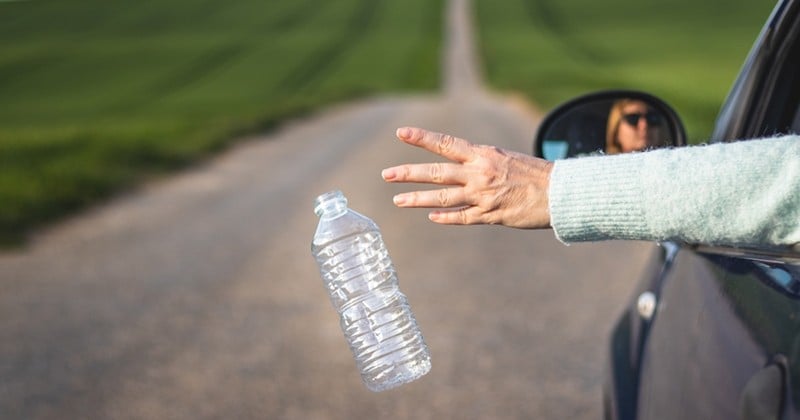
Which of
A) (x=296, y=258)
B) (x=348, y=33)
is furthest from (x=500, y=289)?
(x=348, y=33)

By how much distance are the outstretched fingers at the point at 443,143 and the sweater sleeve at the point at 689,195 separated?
15 cm

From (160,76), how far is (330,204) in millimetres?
58495

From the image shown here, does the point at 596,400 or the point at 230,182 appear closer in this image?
the point at 596,400

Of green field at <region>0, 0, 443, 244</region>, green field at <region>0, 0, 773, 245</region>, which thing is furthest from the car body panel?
green field at <region>0, 0, 773, 245</region>

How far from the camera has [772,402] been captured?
57.6 inches

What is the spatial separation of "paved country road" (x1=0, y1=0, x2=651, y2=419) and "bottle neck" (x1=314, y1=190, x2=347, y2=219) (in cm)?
306

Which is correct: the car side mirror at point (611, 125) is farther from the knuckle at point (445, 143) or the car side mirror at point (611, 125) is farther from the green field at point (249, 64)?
the green field at point (249, 64)

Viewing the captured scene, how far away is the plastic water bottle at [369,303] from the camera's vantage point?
2166 millimetres

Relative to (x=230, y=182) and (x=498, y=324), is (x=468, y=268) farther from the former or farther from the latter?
(x=230, y=182)

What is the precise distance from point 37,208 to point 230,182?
3430 mm

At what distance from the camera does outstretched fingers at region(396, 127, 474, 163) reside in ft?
5.73

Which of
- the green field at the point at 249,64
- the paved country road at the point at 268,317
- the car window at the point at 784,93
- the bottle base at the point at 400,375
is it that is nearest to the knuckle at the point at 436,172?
the bottle base at the point at 400,375

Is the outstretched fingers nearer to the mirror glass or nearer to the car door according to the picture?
the car door

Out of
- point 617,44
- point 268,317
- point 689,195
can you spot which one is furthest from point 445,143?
point 617,44
